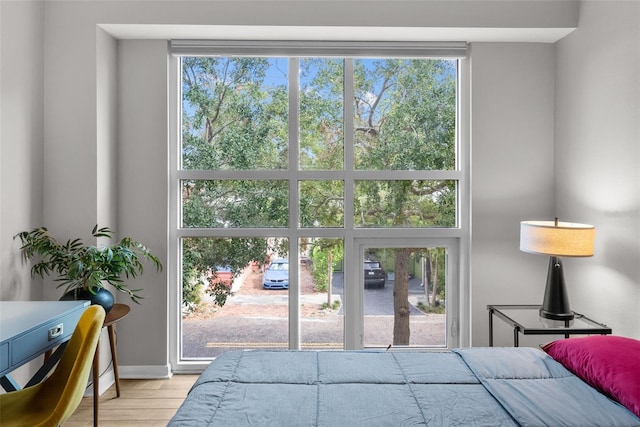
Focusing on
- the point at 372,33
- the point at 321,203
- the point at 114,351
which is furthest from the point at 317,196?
the point at 114,351

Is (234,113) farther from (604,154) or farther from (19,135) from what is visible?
(604,154)

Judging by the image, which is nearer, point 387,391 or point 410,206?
point 387,391

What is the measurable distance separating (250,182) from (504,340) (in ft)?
7.20

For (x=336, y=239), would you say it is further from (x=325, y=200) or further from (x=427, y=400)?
(x=427, y=400)

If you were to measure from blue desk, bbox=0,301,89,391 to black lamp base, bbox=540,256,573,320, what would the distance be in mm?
2557

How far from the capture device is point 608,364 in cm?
159

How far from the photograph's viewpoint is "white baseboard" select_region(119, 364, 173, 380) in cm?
308

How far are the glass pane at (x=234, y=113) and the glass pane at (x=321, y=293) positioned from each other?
26.9 inches

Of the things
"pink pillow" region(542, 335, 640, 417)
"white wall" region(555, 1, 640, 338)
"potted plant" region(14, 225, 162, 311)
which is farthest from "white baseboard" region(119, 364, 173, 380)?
"white wall" region(555, 1, 640, 338)

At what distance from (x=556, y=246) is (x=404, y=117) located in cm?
139

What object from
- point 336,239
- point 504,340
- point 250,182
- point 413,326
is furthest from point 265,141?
point 504,340

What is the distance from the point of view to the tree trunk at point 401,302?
3.23 meters

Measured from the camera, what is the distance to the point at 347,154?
10.4 feet

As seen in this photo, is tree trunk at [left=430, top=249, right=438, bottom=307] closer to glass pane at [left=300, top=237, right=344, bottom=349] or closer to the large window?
the large window
